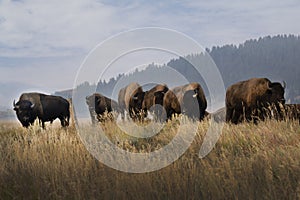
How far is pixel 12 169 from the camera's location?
6922 millimetres

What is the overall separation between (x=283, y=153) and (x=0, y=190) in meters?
4.35

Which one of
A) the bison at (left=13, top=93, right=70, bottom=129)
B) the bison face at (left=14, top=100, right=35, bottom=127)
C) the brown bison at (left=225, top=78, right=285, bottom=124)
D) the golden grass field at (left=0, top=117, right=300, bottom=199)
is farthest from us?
the bison at (left=13, top=93, right=70, bottom=129)

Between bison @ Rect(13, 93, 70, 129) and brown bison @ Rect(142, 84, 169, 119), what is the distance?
16.2 feet

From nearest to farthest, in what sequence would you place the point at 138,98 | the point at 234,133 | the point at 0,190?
the point at 0,190, the point at 234,133, the point at 138,98

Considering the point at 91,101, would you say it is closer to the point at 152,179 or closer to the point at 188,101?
the point at 188,101

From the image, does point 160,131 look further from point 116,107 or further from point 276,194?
point 116,107

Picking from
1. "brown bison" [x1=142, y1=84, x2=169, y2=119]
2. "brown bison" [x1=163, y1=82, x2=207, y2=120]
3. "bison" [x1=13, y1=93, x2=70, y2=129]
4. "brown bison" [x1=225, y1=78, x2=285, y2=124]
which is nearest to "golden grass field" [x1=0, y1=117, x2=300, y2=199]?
"brown bison" [x1=225, y1=78, x2=285, y2=124]

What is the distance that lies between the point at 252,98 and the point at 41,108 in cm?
1188

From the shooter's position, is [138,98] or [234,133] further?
[138,98]

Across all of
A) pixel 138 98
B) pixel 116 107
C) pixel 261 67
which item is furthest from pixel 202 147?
pixel 261 67

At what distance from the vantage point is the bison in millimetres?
20844

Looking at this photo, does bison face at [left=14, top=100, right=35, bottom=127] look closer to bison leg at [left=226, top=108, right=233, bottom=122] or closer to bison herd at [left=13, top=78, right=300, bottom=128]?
bison herd at [left=13, top=78, right=300, bottom=128]

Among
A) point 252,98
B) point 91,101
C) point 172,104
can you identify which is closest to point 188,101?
point 172,104

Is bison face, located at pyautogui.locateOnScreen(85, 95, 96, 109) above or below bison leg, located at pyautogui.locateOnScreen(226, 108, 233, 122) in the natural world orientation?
above
